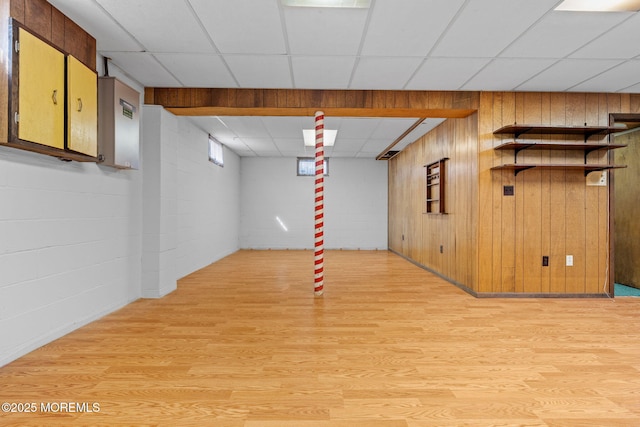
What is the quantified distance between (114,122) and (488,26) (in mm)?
3612

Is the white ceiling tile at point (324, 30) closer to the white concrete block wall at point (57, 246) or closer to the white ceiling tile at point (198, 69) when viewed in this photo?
the white ceiling tile at point (198, 69)

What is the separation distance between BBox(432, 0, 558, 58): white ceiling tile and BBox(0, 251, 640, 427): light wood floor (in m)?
2.72

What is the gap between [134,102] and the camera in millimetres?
3779

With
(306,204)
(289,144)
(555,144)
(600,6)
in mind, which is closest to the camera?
(600,6)

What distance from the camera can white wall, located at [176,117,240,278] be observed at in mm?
5691

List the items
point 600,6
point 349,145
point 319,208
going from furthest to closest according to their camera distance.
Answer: point 349,145
point 319,208
point 600,6

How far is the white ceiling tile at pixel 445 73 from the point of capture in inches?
140

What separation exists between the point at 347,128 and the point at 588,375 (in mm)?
4994

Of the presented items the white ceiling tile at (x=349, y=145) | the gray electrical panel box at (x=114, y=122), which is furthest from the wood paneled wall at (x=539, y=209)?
the gray electrical panel box at (x=114, y=122)

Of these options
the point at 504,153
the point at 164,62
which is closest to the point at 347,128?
the point at 504,153

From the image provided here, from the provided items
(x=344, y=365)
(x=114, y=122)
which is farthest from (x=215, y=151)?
(x=344, y=365)

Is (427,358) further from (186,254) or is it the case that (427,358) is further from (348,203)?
(348,203)

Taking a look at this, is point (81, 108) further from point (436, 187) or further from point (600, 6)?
point (436, 187)

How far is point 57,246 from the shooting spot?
2912 millimetres
